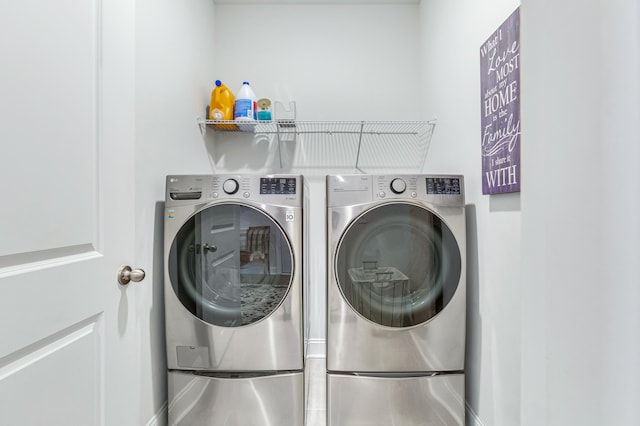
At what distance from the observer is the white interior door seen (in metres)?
0.63

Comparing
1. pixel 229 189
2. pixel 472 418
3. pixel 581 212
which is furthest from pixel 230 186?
pixel 472 418

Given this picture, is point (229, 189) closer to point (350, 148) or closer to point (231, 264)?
point (231, 264)

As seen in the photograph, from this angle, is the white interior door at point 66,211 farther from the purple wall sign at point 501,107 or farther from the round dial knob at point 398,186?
the purple wall sign at point 501,107

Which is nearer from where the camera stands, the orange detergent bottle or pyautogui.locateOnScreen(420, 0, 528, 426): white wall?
pyautogui.locateOnScreen(420, 0, 528, 426): white wall

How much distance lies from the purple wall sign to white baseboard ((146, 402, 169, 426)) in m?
1.81

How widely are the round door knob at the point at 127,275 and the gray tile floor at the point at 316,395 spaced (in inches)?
44.1

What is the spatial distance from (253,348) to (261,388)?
7.6 inches

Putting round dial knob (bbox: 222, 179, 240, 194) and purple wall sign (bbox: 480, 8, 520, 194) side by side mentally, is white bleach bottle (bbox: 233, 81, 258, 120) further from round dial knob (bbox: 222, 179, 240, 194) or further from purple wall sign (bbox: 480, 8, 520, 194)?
purple wall sign (bbox: 480, 8, 520, 194)

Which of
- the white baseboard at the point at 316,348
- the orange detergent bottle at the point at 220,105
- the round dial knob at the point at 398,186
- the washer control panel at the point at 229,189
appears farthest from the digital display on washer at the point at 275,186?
the white baseboard at the point at 316,348

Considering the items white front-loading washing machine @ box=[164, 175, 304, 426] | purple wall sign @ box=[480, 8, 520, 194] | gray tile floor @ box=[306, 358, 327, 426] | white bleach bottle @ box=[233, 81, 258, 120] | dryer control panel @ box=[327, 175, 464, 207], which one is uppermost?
white bleach bottle @ box=[233, 81, 258, 120]

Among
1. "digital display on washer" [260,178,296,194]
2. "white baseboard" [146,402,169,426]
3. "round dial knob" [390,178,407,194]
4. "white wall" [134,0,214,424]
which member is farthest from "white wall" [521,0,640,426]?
"white baseboard" [146,402,169,426]

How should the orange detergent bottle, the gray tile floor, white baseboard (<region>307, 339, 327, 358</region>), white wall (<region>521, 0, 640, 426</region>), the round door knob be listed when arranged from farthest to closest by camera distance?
white baseboard (<region>307, 339, 327, 358</region>) → the orange detergent bottle → the gray tile floor → the round door knob → white wall (<region>521, 0, 640, 426</region>)

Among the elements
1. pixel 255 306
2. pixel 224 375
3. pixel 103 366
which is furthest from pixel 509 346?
pixel 103 366

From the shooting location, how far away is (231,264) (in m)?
1.41
